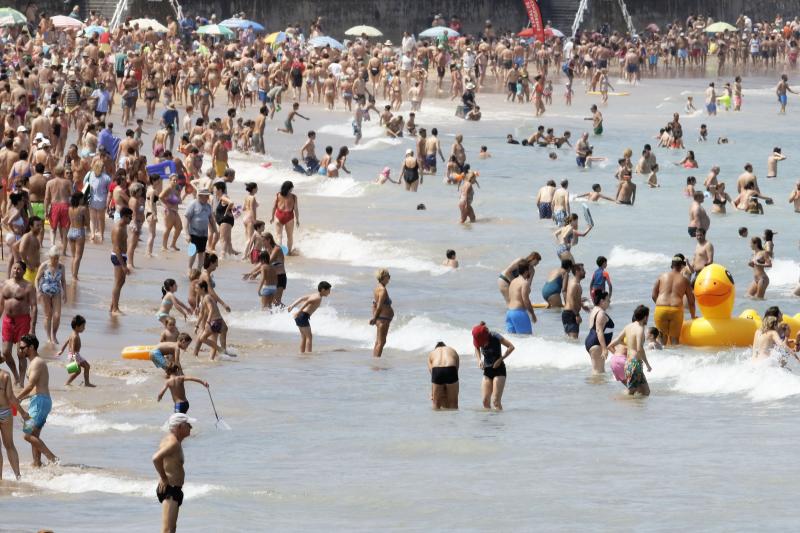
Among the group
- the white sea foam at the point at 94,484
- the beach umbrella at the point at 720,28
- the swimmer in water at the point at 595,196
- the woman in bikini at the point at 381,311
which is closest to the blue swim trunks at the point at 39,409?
the white sea foam at the point at 94,484

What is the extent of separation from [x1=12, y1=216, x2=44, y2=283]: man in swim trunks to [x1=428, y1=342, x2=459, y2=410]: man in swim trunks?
480 centimetres

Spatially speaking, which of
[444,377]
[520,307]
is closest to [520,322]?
[520,307]

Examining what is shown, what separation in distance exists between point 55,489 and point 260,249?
1009 centimetres

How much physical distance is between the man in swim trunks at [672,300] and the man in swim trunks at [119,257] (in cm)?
629

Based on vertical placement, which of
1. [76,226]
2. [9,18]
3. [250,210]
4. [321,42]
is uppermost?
[9,18]

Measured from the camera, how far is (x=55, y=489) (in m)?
11.9

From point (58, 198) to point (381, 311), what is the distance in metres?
4.60

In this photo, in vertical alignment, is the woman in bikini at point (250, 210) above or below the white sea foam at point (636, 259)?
above

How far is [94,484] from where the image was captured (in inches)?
475

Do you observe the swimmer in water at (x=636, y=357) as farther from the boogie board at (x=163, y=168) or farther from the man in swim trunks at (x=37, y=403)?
the boogie board at (x=163, y=168)

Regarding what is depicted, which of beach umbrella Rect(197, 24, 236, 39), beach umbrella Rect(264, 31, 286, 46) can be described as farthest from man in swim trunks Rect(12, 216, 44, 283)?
beach umbrella Rect(264, 31, 286, 46)

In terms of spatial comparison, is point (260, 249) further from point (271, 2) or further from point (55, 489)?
point (271, 2)

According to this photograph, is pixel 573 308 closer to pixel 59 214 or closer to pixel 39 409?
pixel 59 214

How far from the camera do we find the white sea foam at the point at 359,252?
2489 cm
